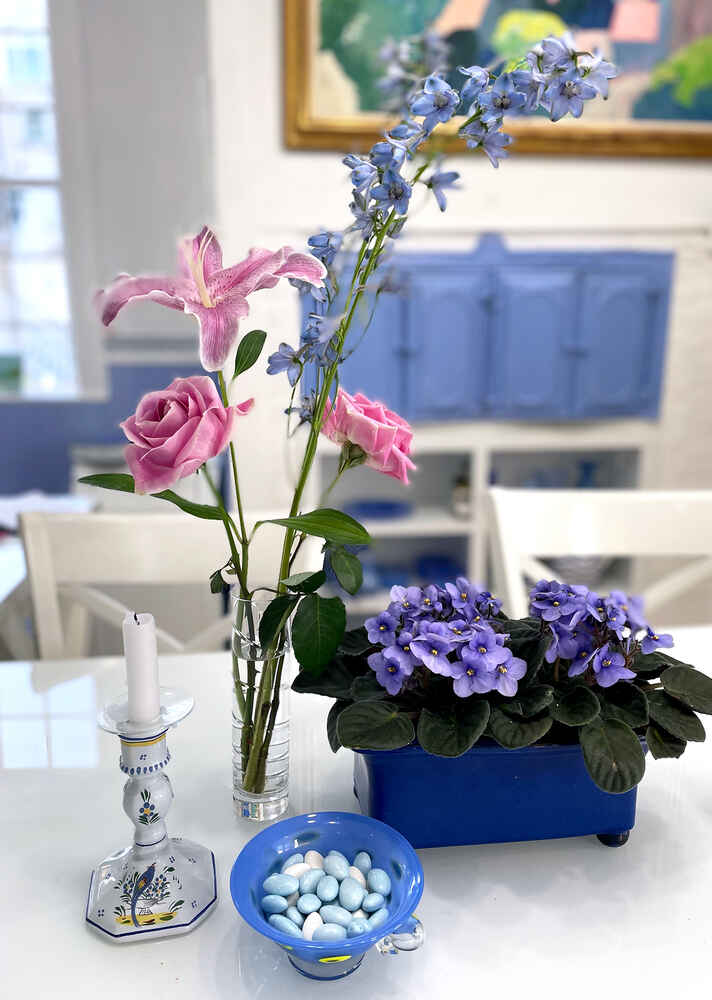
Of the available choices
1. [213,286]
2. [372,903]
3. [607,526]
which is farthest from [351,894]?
[607,526]

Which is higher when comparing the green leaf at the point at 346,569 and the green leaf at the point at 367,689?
the green leaf at the point at 346,569

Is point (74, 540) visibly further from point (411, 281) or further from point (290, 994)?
point (411, 281)

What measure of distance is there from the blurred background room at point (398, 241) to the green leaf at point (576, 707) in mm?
1682

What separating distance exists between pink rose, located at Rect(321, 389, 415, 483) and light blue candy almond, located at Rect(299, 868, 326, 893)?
309 millimetres

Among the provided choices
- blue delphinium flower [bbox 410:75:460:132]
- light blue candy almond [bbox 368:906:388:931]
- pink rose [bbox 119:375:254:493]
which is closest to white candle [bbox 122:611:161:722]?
pink rose [bbox 119:375:254:493]

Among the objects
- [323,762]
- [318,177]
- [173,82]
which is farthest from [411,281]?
[323,762]

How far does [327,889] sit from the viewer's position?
0.65m

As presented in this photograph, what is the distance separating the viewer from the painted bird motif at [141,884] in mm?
688

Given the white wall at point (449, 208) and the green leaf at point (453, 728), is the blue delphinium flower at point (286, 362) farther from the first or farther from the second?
the white wall at point (449, 208)

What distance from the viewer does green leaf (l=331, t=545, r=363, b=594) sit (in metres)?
0.71

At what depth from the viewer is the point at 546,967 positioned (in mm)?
655

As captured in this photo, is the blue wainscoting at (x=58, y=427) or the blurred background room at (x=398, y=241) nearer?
the blurred background room at (x=398, y=241)

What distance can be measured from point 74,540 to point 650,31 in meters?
2.26

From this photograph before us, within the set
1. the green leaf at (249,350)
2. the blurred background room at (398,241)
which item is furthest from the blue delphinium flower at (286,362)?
the blurred background room at (398,241)
